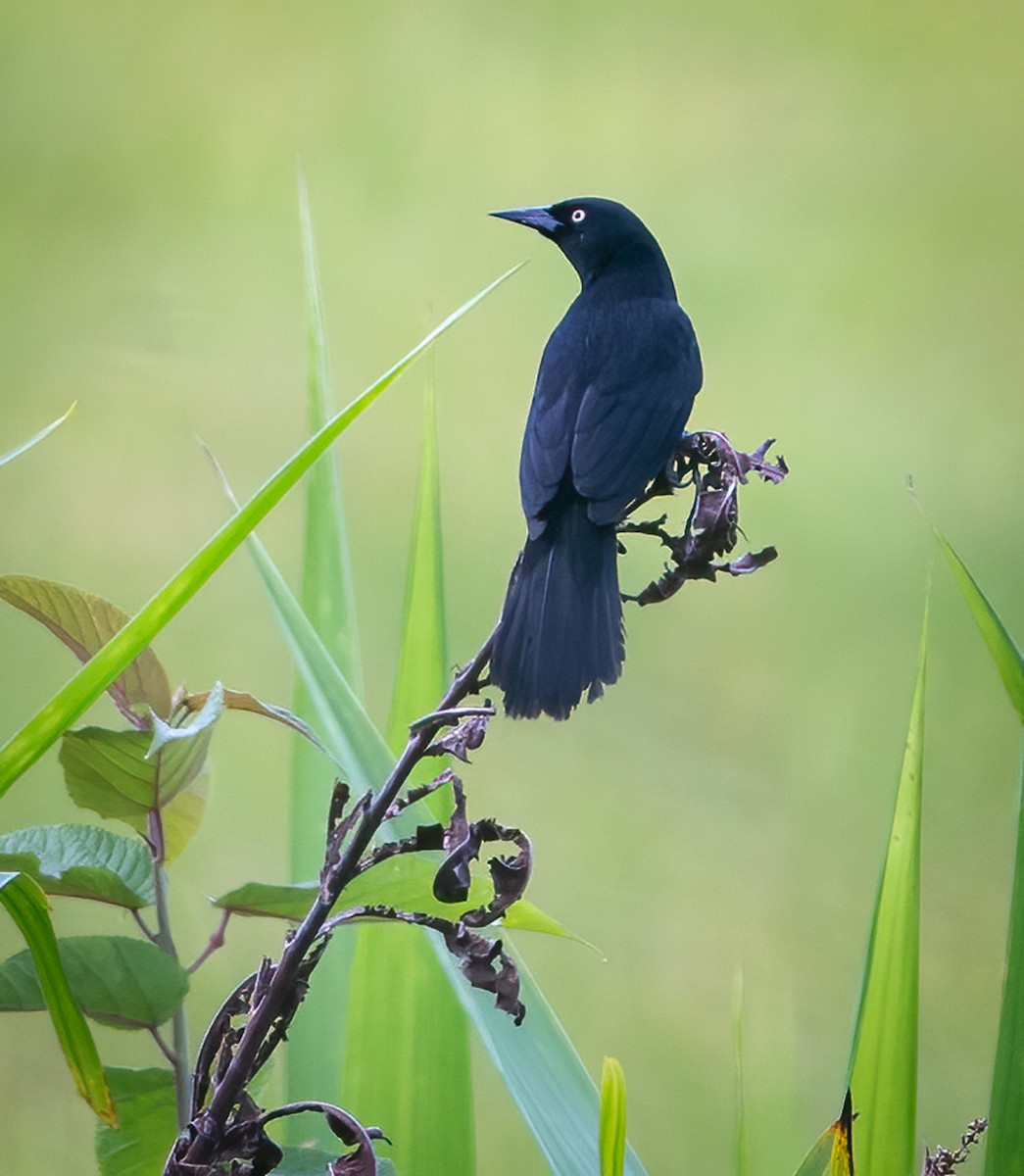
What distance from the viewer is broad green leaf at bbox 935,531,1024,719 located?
39.8 inches

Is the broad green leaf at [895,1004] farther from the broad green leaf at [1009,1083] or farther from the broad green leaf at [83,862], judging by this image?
the broad green leaf at [83,862]

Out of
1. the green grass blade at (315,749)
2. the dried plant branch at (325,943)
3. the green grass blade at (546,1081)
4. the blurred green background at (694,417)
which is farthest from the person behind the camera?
the blurred green background at (694,417)

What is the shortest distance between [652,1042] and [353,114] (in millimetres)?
929

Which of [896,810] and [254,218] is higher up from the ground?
[254,218]

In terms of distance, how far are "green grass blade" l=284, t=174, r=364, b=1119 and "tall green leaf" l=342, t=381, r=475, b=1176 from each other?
0.02 metres

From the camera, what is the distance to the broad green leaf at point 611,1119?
713 millimetres

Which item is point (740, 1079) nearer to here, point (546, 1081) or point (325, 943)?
point (546, 1081)

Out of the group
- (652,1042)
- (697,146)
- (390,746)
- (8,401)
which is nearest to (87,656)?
(390,746)

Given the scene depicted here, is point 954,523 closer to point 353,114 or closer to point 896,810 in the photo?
point 896,810

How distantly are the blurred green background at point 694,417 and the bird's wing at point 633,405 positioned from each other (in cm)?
21

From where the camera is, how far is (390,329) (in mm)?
1206

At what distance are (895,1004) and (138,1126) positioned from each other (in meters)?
0.63

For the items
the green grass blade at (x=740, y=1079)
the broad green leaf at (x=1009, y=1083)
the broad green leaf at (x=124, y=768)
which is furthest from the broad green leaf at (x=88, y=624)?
the broad green leaf at (x=1009, y=1083)

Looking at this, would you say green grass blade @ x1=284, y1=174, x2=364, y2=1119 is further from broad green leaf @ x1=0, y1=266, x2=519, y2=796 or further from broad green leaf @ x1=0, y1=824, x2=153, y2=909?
broad green leaf @ x1=0, y1=266, x2=519, y2=796
